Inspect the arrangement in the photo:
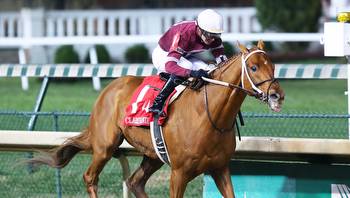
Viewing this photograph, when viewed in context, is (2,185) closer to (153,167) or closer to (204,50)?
(153,167)

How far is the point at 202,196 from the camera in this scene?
31.8ft

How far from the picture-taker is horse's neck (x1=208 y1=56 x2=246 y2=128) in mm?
7827

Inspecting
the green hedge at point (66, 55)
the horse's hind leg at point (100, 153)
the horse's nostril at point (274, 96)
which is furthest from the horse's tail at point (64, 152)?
the green hedge at point (66, 55)

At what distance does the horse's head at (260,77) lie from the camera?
740cm

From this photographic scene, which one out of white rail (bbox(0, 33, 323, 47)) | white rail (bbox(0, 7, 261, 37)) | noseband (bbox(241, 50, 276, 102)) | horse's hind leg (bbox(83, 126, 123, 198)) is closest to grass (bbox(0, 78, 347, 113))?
white rail (bbox(0, 33, 323, 47))

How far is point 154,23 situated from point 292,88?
6.93 m

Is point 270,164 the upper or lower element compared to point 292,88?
upper

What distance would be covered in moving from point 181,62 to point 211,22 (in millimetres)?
555

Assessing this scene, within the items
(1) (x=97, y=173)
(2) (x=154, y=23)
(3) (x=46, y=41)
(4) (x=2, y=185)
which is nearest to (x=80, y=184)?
(4) (x=2, y=185)

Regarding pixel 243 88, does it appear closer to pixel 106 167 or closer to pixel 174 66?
pixel 174 66

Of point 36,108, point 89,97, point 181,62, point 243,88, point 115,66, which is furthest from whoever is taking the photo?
point 89,97

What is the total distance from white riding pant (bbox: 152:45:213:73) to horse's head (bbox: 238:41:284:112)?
0.57 metres

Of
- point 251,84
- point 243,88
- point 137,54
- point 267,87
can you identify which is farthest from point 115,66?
point 137,54

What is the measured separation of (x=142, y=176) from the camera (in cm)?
905
